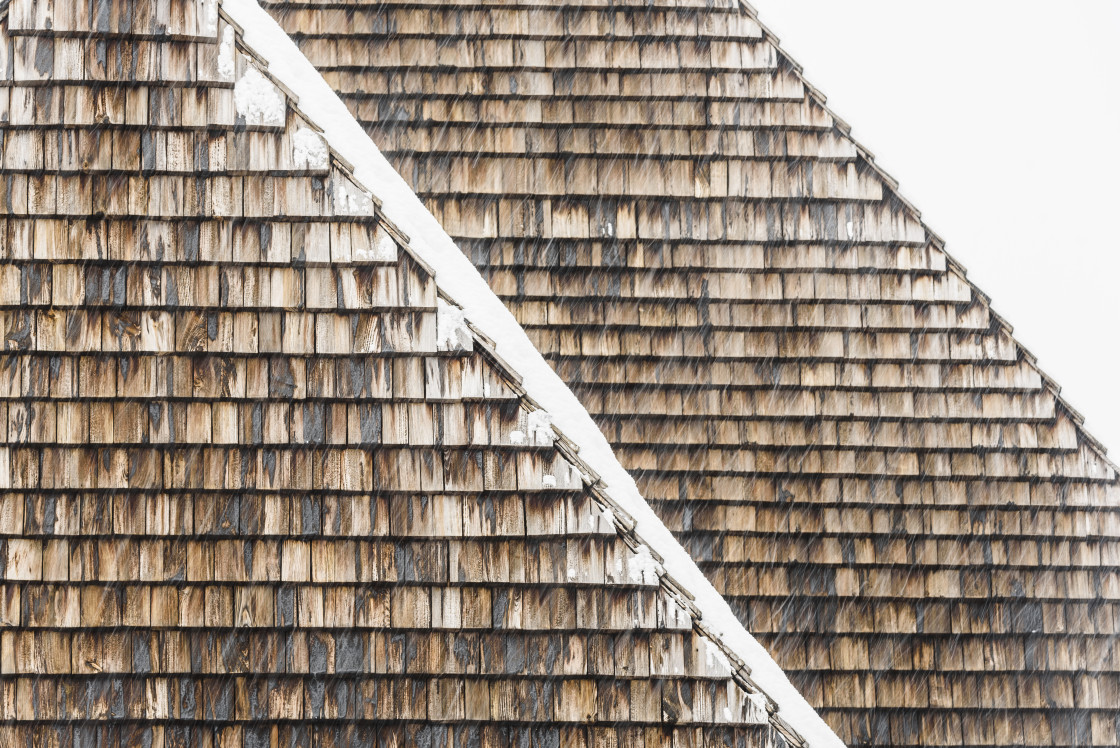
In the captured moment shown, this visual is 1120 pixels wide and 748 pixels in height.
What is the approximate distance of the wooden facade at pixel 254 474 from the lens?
11.2ft

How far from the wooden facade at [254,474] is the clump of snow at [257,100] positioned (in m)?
0.01

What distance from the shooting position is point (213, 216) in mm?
3609

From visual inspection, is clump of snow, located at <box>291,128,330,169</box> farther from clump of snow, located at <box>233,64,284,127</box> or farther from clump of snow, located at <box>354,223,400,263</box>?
clump of snow, located at <box>354,223,400,263</box>

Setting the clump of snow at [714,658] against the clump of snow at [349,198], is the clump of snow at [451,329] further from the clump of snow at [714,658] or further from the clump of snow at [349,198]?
the clump of snow at [714,658]

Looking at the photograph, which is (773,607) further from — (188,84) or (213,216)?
(188,84)

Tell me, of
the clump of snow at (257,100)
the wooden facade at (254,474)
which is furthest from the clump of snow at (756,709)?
the clump of snow at (257,100)

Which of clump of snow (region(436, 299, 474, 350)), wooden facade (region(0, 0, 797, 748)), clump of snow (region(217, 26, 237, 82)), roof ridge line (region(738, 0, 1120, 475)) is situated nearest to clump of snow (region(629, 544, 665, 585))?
wooden facade (region(0, 0, 797, 748))

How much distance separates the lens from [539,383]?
3590 mm

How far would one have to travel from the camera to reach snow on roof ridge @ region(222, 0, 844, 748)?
3428 millimetres

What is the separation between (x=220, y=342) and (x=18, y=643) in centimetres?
143

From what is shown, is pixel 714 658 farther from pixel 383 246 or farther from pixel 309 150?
pixel 309 150

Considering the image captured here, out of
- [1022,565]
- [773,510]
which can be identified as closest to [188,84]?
[773,510]

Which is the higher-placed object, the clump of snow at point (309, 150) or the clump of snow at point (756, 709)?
the clump of snow at point (309, 150)

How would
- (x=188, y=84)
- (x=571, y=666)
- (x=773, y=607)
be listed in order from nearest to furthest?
(x=571, y=666) → (x=188, y=84) → (x=773, y=607)
